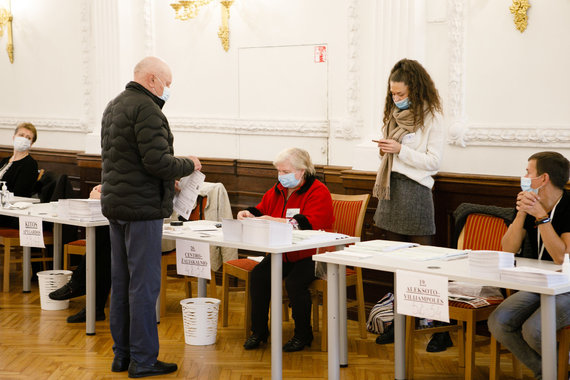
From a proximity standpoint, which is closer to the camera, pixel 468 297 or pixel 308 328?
pixel 468 297

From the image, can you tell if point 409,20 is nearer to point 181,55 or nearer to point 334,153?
point 334,153

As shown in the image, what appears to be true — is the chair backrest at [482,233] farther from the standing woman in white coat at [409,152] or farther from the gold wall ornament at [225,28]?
the gold wall ornament at [225,28]

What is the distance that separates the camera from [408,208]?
5.25m

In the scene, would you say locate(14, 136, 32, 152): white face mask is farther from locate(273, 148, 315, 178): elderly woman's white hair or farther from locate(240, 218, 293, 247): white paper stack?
locate(240, 218, 293, 247): white paper stack

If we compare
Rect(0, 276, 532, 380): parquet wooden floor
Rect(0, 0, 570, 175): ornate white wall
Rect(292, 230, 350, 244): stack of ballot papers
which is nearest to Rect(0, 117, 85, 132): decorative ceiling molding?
Rect(0, 0, 570, 175): ornate white wall

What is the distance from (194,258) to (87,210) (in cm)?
106

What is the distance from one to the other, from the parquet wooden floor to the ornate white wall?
1.38 metres

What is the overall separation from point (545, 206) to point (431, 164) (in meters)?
1.22

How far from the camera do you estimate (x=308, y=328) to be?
5191mm

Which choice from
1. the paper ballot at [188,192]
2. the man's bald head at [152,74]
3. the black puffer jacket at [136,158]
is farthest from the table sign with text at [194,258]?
the man's bald head at [152,74]

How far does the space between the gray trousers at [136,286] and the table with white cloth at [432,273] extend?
967 millimetres

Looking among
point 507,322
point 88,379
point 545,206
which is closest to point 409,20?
point 545,206

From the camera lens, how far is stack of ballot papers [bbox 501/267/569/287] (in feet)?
11.0

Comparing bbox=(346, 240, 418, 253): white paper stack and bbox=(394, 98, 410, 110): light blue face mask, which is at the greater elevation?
bbox=(394, 98, 410, 110): light blue face mask
